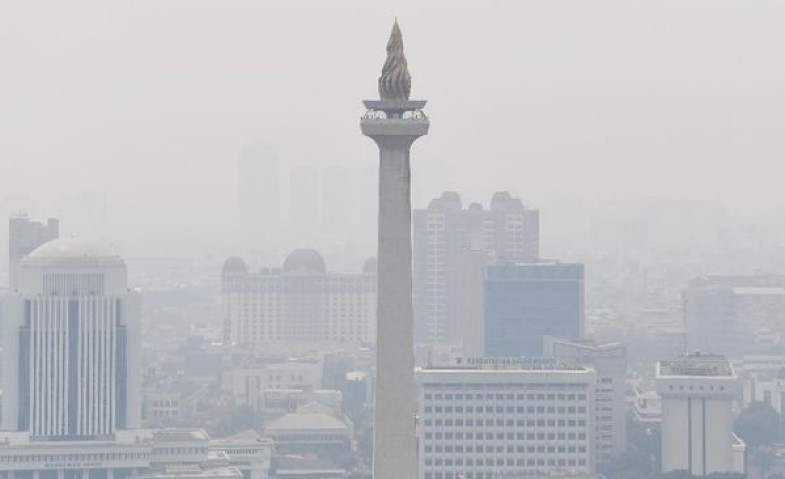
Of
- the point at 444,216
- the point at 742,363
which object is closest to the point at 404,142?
the point at 742,363

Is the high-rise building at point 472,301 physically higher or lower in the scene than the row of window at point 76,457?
higher

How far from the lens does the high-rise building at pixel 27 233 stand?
46.1 m

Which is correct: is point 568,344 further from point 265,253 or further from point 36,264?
point 265,253

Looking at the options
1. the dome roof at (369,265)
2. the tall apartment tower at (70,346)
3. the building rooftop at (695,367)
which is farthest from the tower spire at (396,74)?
the dome roof at (369,265)

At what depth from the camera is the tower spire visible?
48.0ft

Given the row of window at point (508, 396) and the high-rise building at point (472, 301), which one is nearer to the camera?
the row of window at point (508, 396)

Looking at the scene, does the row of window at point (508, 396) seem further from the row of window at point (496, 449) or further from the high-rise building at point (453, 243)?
the high-rise building at point (453, 243)

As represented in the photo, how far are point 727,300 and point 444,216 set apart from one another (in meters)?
6.98

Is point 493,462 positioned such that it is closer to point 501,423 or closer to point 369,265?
point 501,423

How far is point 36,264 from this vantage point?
36.7 m

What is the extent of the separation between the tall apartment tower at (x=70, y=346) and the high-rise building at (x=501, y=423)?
229 inches

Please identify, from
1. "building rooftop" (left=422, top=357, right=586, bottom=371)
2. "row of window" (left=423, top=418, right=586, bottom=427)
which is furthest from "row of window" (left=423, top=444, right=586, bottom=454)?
"building rooftop" (left=422, top=357, right=586, bottom=371)

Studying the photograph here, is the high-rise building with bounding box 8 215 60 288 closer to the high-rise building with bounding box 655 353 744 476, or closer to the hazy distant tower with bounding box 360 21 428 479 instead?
the high-rise building with bounding box 655 353 744 476

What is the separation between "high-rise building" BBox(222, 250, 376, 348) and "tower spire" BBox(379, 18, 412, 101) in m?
44.8
